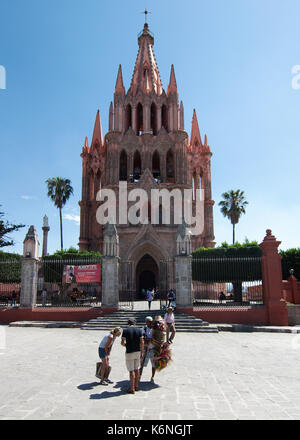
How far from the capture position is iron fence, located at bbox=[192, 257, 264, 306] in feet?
53.5

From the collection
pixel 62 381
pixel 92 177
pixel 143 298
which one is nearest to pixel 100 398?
pixel 62 381

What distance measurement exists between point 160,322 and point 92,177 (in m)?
32.9

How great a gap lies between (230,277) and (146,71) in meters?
27.9

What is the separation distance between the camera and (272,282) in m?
15.3

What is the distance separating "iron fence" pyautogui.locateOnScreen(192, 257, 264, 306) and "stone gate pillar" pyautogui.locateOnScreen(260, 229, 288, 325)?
0.60 metres

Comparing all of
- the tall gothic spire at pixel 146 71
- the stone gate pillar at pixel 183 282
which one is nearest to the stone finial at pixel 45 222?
the tall gothic spire at pixel 146 71

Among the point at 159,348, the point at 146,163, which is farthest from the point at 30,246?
the point at 146,163

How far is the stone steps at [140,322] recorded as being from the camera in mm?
13914

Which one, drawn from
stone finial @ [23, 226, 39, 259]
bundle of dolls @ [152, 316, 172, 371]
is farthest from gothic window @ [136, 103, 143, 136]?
bundle of dolls @ [152, 316, 172, 371]

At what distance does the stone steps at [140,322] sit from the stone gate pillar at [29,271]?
381cm

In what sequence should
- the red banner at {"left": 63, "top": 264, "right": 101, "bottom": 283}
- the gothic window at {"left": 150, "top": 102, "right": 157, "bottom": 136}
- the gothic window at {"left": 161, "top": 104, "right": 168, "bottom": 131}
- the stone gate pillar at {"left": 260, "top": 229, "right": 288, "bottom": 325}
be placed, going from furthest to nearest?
the gothic window at {"left": 161, "top": 104, "right": 168, "bottom": 131}
the gothic window at {"left": 150, "top": 102, "right": 157, "bottom": 136}
the red banner at {"left": 63, "top": 264, "right": 101, "bottom": 283}
the stone gate pillar at {"left": 260, "top": 229, "right": 288, "bottom": 325}

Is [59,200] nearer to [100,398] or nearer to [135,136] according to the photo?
[135,136]

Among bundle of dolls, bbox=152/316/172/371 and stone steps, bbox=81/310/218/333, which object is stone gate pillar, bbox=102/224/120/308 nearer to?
stone steps, bbox=81/310/218/333
